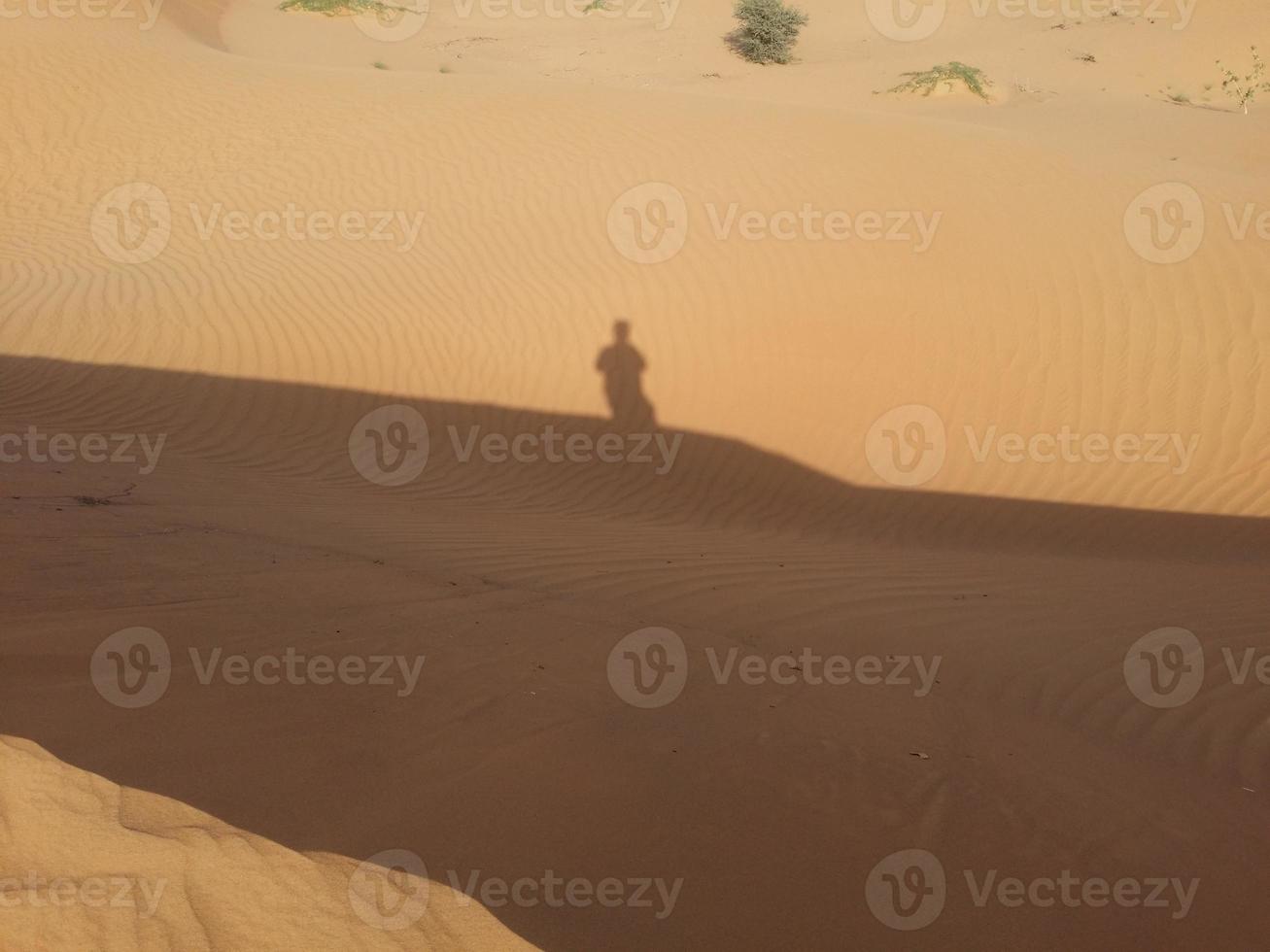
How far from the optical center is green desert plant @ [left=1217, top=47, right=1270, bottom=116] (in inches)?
908

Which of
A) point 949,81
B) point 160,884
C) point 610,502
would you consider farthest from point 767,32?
point 160,884

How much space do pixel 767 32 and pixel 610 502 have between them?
863 inches

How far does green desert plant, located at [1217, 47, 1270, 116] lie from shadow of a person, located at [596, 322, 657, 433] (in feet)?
66.5

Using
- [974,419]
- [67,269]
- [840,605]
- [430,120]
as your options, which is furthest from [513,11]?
[840,605]

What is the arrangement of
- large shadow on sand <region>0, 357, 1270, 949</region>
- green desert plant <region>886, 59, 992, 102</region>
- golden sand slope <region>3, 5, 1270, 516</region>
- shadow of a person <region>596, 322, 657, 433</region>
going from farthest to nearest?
green desert plant <region>886, 59, 992, 102</region>, shadow of a person <region>596, 322, 657, 433</region>, golden sand slope <region>3, 5, 1270, 516</region>, large shadow on sand <region>0, 357, 1270, 949</region>

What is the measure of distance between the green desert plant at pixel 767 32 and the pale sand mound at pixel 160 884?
26.8 meters

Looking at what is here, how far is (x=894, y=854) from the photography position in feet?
11.0

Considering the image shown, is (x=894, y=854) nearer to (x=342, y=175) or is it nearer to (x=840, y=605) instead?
(x=840, y=605)

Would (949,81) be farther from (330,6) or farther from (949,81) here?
(330,6)

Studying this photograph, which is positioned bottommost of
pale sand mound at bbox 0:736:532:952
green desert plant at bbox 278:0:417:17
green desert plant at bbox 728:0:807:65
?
pale sand mound at bbox 0:736:532:952

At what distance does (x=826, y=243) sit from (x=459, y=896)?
9.30 metres

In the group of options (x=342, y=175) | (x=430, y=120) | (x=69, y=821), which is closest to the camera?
(x=69, y=821)

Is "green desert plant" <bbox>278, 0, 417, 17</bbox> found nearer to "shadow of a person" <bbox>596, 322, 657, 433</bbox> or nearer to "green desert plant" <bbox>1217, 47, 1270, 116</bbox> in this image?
"shadow of a person" <bbox>596, 322, 657, 433</bbox>

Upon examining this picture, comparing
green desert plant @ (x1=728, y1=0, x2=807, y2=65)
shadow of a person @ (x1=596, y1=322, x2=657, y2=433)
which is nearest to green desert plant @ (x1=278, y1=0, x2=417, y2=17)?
green desert plant @ (x1=728, y1=0, x2=807, y2=65)
